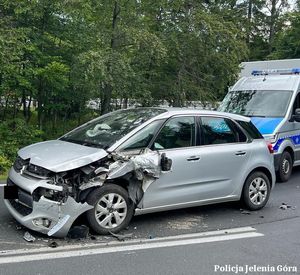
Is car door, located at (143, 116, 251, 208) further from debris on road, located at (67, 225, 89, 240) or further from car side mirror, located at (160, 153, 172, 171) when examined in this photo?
debris on road, located at (67, 225, 89, 240)

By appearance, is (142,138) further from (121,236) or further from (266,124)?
(266,124)

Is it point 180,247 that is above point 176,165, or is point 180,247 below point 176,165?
below

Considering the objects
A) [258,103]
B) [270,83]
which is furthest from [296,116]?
[270,83]

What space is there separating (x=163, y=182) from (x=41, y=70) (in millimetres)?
8449

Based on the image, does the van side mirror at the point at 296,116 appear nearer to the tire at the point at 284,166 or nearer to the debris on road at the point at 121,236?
the tire at the point at 284,166

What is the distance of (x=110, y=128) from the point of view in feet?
20.9

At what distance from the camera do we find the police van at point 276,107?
383 inches

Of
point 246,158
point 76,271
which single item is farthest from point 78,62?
point 76,271

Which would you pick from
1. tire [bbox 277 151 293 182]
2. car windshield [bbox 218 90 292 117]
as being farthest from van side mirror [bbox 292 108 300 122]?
tire [bbox 277 151 293 182]

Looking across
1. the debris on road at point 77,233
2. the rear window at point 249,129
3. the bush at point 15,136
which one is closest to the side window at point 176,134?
the rear window at point 249,129

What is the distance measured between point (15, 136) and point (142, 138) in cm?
843

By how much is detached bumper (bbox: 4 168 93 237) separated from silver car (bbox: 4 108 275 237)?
12 millimetres

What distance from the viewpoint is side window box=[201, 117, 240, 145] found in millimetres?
6664

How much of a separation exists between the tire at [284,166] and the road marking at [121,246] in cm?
388
